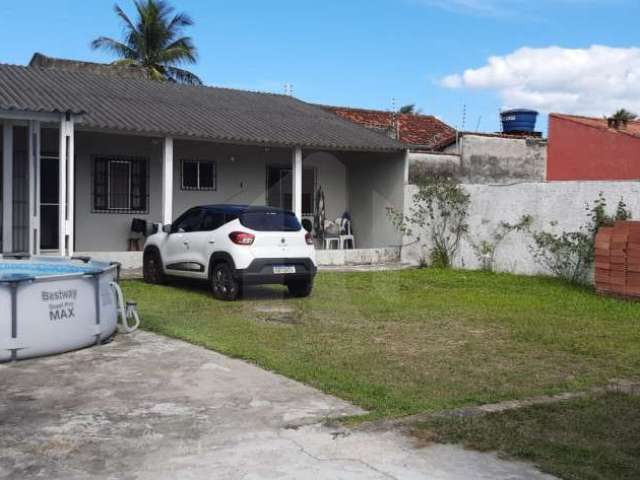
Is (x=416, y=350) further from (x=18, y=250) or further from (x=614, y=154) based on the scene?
(x=614, y=154)

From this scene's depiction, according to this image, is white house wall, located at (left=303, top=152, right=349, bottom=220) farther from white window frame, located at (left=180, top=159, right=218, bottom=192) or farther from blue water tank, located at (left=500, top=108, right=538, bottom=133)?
blue water tank, located at (left=500, top=108, right=538, bottom=133)

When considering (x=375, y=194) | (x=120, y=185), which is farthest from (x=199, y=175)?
(x=375, y=194)

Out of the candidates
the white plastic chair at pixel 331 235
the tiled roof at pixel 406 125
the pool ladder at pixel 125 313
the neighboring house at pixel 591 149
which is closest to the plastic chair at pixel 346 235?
the white plastic chair at pixel 331 235

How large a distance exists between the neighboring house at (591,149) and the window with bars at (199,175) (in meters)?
12.1

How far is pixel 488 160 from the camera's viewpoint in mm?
22172

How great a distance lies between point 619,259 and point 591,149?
12804 millimetres

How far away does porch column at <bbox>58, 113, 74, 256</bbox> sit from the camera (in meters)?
13.5

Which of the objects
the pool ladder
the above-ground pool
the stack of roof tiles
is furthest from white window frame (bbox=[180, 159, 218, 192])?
the above-ground pool

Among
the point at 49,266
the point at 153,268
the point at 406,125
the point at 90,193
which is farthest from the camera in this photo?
Result: the point at 406,125

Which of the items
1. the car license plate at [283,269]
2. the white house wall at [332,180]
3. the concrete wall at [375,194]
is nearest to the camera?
the car license plate at [283,269]

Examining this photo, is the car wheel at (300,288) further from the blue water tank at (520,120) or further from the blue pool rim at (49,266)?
the blue water tank at (520,120)

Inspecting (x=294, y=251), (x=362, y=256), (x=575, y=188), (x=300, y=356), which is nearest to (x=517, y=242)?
(x=575, y=188)

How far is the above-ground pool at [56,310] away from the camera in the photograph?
289 inches

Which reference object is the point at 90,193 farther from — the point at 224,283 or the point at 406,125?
the point at 406,125
